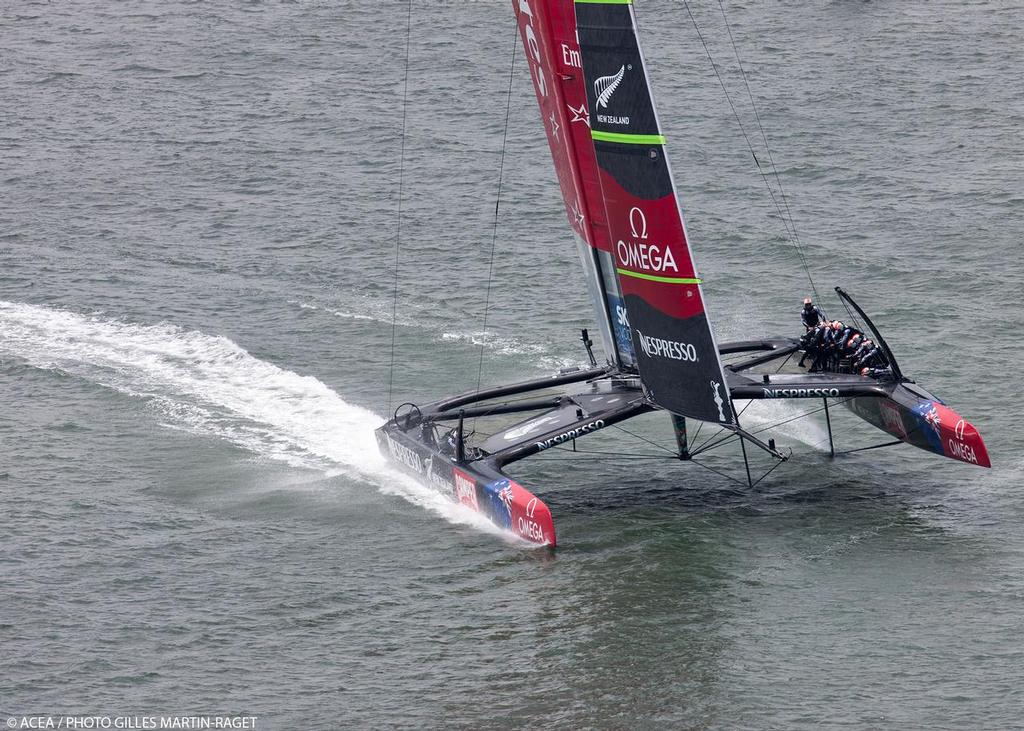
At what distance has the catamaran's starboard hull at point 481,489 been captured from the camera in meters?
21.0

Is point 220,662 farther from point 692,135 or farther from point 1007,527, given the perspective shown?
point 692,135

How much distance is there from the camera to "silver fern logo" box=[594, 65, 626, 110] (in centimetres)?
1989

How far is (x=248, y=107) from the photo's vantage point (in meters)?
45.8

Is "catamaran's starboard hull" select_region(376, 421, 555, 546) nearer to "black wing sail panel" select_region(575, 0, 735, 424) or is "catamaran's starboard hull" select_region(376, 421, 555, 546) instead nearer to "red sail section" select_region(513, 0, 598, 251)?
"black wing sail panel" select_region(575, 0, 735, 424)

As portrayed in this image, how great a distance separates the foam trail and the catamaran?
0.85 m

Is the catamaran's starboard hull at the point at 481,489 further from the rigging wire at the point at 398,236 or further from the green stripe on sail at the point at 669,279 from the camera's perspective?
the rigging wire at the point at 398,236

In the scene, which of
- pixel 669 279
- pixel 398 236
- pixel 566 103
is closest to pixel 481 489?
pixel 669 279

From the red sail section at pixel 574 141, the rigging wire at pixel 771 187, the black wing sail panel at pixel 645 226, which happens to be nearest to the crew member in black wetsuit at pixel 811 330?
the red sail section at pixel 574 141

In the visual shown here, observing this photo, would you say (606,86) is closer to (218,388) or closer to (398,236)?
(218,388)

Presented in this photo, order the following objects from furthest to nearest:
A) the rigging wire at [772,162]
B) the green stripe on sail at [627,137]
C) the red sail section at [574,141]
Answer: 1. the rigging wire at [772,162]
2. the red sail section at [574,141]
3. the green stripe on sail at [627,137]

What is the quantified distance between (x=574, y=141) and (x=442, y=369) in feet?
23.6

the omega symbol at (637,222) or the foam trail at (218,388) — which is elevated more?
the omega symbol at (637,222)

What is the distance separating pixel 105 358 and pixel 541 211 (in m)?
12.0

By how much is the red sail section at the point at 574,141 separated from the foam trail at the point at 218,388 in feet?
11.7
